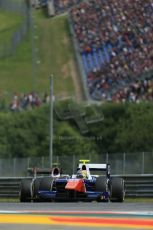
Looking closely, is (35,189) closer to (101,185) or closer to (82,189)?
(82,189)

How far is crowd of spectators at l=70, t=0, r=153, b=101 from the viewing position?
4262cm

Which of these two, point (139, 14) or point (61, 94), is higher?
point (139, 14)

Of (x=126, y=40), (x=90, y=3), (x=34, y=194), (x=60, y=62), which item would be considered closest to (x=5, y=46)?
(x=60, y=62)

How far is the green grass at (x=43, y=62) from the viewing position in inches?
2015

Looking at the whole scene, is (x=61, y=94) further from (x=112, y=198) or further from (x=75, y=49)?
(x=112, y=198)

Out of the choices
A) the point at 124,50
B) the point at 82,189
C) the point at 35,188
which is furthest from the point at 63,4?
the point at 82,189

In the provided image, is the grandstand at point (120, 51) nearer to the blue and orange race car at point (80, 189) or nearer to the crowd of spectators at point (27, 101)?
the crowd of spectators at point (27, 101)

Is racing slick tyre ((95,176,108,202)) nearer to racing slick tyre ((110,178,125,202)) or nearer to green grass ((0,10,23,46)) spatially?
racing slick tyre ((110,178,125,202))

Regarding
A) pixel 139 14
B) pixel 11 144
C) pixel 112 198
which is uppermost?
pixel 139 14

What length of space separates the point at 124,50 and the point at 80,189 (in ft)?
88.8

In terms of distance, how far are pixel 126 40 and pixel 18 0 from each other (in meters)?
27.4

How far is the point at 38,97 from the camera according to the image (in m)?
47.3

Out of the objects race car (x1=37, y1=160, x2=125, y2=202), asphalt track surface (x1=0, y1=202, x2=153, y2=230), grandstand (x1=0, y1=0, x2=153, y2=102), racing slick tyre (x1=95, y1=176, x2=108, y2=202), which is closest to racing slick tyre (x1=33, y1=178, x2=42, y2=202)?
race car (x1=37, y1=160, x2=125, y2=202)

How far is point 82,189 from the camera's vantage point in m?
18.5
